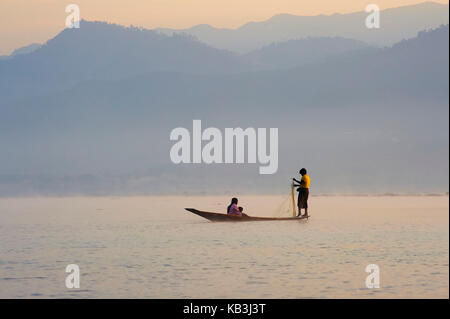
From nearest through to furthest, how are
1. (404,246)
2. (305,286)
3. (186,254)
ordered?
(305,286) → (186,254) → (404,246)

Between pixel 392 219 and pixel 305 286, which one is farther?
pixel 392 219

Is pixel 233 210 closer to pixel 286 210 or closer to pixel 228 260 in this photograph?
pixel 228 260

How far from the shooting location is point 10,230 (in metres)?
31.1

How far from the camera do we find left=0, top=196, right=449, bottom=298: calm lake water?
1578cm

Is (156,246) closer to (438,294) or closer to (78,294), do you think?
(78,294)

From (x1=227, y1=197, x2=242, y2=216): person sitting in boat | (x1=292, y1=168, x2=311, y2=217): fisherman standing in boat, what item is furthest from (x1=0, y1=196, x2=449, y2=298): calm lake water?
(x1=292, y1=168, x2=311, y2=217): fisherman standing in boat

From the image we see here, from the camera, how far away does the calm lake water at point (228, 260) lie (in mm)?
15781

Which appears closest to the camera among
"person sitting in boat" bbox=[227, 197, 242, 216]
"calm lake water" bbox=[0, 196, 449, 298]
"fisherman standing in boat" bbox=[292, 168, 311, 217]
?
"calm lake water" bbox=[0, 196, 449, 298]

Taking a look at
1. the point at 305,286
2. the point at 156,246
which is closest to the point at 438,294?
the point at 305,286

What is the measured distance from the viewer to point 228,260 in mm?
20000

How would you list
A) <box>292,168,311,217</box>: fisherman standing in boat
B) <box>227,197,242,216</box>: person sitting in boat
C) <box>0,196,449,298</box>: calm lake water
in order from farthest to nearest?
1. <box>227,197,242,216</box>: person sitting in boat
2. <box>292,168,311,217</box>: fisherman standing in boat
3. <box>0,196,449,298</box>: calm lake water

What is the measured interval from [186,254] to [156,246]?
2.55 m

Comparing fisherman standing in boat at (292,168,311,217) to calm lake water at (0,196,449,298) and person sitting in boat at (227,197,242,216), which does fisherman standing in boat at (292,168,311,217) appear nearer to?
calm lake water at (0,196,449,298)
